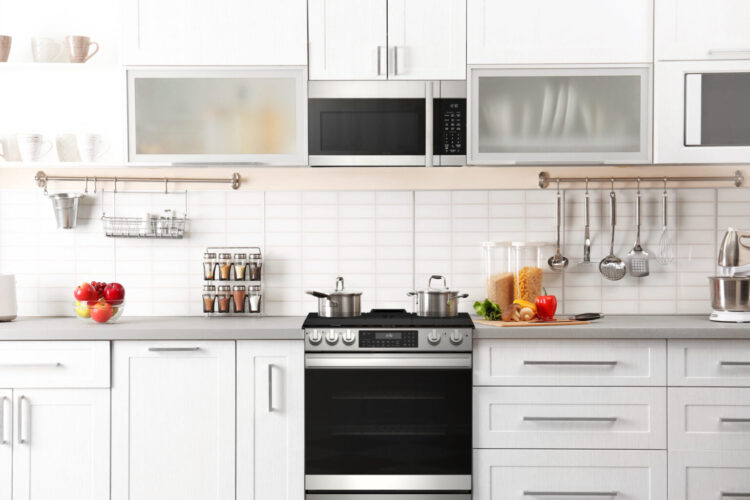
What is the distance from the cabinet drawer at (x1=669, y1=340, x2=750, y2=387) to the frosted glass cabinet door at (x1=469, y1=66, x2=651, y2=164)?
0.78 metres

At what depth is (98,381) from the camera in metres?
2.84

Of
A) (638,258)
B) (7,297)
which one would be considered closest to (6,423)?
(7,297)

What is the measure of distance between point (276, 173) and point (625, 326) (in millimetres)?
1676

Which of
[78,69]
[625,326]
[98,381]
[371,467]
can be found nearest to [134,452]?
[98,381]

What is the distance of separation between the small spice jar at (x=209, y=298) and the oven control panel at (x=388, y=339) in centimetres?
62

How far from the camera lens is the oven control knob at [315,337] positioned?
112 inches

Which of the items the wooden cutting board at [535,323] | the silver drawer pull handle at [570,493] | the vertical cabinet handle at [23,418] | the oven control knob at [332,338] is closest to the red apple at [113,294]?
the vertical cabinet handle at [23,418]

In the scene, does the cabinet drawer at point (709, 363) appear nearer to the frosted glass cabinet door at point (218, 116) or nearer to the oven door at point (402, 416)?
the oven door at point (402, 416)

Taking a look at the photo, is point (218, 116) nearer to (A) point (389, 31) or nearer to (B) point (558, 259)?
(A) point (389, 31)

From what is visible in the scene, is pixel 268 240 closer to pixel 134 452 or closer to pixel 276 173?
pixel 276 173

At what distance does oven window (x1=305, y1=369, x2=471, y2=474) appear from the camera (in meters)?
2.83

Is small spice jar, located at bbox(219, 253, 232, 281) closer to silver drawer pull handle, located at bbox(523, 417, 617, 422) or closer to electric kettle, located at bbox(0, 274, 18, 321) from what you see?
electric kettle, located at bbox(0, 274, 18, 321)

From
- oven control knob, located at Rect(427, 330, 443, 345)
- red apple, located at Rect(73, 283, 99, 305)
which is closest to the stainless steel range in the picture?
oven control knob, located at Rect(427, 330, 443, 345)

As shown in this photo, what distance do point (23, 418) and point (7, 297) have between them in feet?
1.81
